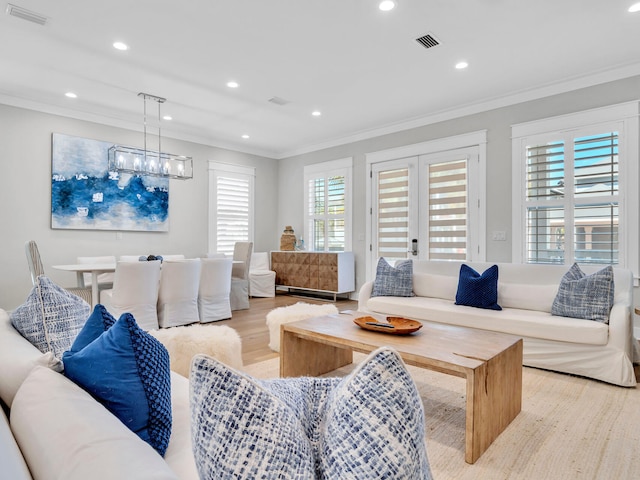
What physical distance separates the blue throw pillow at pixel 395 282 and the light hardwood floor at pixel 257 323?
1.36m

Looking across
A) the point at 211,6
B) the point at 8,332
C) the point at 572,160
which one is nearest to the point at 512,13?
the point at 572,160

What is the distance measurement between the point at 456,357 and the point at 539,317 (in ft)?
5.33

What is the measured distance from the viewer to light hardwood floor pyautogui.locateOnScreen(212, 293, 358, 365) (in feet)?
11.1

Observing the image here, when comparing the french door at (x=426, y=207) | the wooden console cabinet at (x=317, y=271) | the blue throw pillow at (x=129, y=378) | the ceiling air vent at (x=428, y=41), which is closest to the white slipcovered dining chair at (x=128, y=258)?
the wooden console cabinet at (x=317, y=271)

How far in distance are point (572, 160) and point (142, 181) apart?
18.8 feet

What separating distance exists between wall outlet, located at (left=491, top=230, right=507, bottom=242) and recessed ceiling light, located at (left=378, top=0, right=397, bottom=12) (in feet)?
9.82

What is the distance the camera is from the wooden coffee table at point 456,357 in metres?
1.83

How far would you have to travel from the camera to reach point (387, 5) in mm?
2887

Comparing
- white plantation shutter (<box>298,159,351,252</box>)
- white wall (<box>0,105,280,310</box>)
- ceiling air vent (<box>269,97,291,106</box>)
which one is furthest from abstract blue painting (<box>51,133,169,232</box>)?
white plantation shutter (<box>298,159,351,252</box>)

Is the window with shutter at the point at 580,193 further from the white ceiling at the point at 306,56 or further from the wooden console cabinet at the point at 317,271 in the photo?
the wooden console cabinet at the point at 317,271

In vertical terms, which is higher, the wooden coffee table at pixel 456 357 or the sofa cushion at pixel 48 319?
the sofa cushion at pixel 48 319

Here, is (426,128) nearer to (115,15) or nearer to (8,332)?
(115,15)

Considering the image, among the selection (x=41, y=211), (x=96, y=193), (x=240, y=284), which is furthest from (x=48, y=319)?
(x=96, y=193)

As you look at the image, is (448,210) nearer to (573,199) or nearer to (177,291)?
(573,199)
